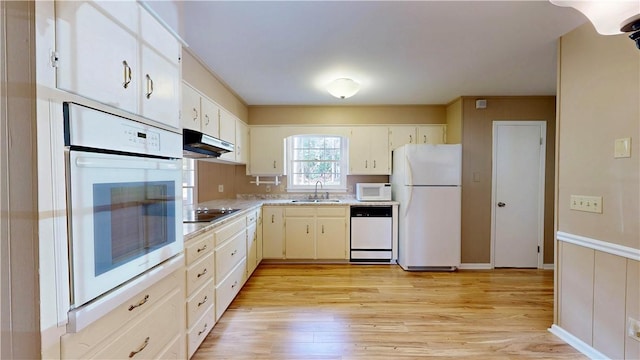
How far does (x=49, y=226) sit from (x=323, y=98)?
11.1ft

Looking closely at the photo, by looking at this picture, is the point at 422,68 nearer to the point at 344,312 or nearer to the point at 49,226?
the point at 344,312

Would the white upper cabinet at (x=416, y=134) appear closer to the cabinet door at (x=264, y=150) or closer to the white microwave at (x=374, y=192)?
the white microwave at (x=374, y=192)

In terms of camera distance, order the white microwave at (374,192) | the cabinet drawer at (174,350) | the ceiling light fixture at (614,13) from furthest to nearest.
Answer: the white microwave at (374,192) < the cabinet drawer at (174,350) < the ceiling light fixture at (614,13)

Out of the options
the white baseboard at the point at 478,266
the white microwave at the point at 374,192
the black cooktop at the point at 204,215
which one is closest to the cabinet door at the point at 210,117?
the black cooktop at the point at 204,215

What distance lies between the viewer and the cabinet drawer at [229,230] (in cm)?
221

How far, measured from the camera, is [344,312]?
2.47 metres

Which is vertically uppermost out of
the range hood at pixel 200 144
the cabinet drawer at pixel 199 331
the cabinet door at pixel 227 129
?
the cabinet door at pixel 227 129

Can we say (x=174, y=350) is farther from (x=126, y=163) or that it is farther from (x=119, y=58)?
(x=119, y=58)

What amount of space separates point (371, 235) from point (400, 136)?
1.56m

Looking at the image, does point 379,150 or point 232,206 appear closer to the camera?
point 232,206

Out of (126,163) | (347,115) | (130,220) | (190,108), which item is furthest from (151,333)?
(347,115)

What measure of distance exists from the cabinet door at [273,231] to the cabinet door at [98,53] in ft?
9.21

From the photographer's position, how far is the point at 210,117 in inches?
110

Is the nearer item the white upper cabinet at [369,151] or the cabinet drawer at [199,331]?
the cabinet drawer at [199,331]
